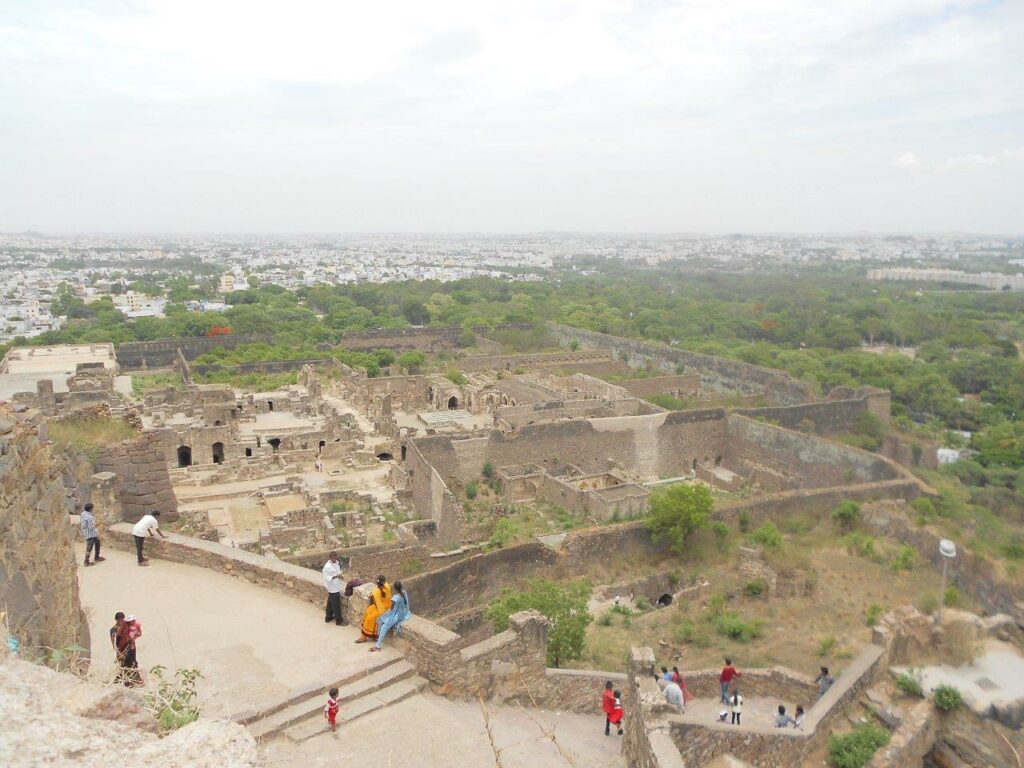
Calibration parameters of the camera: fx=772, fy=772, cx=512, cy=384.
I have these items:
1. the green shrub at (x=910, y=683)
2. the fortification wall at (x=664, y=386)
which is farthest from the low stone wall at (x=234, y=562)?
the fortification wall at (x=664, y=386)

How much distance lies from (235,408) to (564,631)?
1723cm

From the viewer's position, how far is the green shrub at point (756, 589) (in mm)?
12750

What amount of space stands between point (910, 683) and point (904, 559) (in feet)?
19.1

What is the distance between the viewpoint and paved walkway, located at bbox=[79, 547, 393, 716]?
6.07 meters

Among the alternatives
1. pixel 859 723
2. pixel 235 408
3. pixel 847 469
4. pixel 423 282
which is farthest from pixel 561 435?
pixel 423 282

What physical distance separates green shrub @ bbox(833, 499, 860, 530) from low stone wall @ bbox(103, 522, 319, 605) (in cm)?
1204

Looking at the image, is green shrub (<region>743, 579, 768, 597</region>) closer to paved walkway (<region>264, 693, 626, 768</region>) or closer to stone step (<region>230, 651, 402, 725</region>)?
paved walkway (<region>264, 693, 626, 768</region>)

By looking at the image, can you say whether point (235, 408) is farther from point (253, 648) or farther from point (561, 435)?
point (253, 648)

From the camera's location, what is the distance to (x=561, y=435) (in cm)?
2052

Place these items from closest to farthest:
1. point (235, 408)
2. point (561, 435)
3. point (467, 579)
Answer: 1. point (467, 579)
2. point (561, 435)
3. point (235, 408)

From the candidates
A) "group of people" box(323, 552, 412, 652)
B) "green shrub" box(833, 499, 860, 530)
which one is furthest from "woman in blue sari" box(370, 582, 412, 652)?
Answer: "green shrub" box(833, 499, 860, 530)

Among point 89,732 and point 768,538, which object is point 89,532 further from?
point 768,538

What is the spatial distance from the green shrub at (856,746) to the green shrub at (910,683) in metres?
1.01

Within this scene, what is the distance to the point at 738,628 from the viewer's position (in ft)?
35.4
